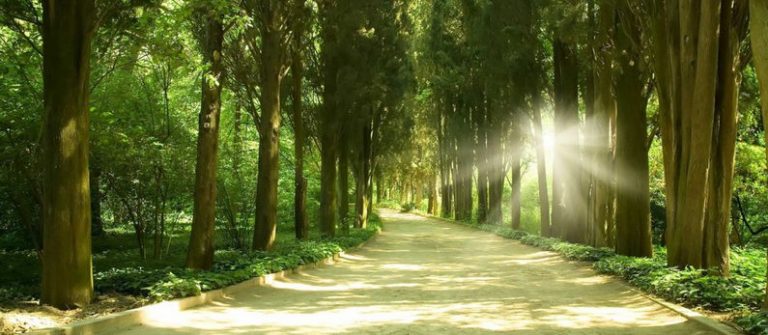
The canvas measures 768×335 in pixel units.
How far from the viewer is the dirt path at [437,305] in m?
6.82

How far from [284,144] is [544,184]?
14.1m

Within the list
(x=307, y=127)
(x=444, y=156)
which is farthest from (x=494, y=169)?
(x=307, y=127)

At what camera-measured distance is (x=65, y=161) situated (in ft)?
22.9

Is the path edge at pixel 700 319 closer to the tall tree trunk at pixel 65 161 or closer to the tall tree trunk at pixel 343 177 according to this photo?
the tall tree trunk at pixel 65 161

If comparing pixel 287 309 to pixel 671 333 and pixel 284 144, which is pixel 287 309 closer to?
pixel 671 333

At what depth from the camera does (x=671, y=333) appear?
6488mm

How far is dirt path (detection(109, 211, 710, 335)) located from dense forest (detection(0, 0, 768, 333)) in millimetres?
652

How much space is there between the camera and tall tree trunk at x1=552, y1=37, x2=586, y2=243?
18828mm

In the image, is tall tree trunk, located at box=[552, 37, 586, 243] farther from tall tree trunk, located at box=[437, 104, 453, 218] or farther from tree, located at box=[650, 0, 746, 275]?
tall tree trunk, located at box=[437, 104, 453, 218]

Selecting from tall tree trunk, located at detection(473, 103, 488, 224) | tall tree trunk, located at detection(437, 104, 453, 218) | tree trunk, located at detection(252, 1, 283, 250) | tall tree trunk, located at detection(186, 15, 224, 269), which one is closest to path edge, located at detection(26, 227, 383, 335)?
tall tree trunk, located at detection(186, 15, 224, 269)

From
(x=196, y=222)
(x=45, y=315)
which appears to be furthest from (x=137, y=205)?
(x=45, y=315)

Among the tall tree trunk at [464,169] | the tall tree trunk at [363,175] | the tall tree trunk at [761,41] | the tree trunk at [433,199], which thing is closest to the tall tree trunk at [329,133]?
the tall tree trunk at [363,175]

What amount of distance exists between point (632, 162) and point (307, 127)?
13973mm

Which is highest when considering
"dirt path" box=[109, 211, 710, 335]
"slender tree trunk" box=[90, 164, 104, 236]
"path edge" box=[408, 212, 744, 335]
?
"slender tree trunk" box=[90, 164, 104, 236]
